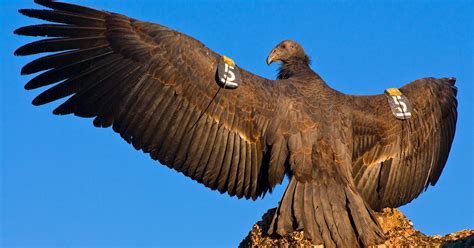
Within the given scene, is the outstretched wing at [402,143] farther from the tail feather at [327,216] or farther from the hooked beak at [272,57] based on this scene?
the hooked beak at [272,57]

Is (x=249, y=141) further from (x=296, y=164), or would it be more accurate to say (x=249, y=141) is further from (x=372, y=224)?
(x=372, y=224)

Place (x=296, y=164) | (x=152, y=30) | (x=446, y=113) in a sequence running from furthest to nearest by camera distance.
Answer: (x=446, y=113) < (x=152, y=30) < (x=296, y=164)

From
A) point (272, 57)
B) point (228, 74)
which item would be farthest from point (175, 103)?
point (272, 57)

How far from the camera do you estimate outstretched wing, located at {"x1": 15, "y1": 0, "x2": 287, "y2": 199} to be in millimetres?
9164

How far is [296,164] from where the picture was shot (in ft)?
28.8

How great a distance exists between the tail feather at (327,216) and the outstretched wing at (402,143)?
1166 mm

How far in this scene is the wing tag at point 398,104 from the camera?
9.96 meters

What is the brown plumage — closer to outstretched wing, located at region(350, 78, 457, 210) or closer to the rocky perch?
outstretched wing, located at region(350, 78, 457, 210)

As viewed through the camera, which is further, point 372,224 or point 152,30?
point 152,30

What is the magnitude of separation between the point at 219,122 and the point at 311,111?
106cm

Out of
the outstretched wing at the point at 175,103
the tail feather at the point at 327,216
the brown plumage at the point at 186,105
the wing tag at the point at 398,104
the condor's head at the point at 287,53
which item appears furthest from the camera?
the condor's head at the point at 287,53

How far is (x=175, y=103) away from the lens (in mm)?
9188

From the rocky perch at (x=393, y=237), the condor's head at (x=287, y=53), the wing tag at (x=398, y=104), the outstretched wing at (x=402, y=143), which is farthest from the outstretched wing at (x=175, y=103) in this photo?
the condor's head at (x=287, y=53)

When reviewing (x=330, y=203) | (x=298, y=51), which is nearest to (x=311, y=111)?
(x=330, y=203)
